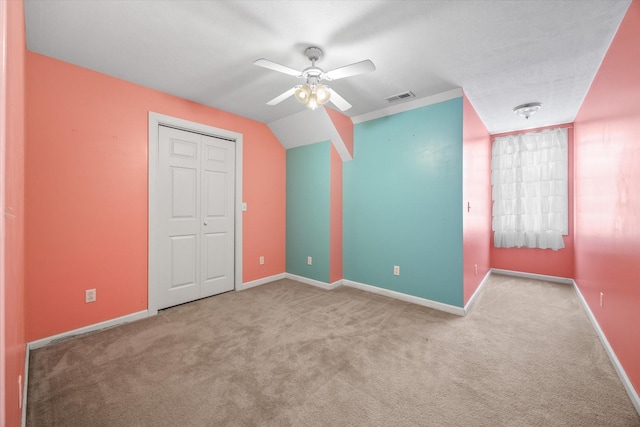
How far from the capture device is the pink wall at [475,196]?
10.2 feet

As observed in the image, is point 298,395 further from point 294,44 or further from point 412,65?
point 412,65

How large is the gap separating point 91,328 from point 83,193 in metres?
1.28

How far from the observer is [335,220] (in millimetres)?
4020

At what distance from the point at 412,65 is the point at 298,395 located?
285 cm

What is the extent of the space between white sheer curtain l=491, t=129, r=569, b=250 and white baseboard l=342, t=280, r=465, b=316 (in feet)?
7.54

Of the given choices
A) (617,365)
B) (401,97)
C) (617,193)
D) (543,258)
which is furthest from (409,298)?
(543,258)

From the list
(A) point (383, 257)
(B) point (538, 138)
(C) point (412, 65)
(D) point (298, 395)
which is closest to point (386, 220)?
(A) point (383, 257)

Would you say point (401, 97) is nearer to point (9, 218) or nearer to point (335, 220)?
point (335, 220)

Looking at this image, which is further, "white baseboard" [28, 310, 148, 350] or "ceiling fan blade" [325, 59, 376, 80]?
"white baseboard" [28, 310, 148, 350]

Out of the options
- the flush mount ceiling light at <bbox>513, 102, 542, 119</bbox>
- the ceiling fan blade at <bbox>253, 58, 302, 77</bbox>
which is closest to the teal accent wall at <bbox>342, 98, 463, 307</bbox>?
the flush mount ceiling light at <bbox>513, 102, 542, 119</bbox>

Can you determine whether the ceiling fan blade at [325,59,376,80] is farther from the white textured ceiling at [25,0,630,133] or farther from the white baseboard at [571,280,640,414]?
the white baseboard at [571,280,640,414]

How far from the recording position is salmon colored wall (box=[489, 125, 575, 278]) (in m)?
4.05

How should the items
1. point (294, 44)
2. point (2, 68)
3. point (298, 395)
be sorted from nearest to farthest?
point (2, 68), point (298, 395), point (294, 44)

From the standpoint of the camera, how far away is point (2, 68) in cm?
75
